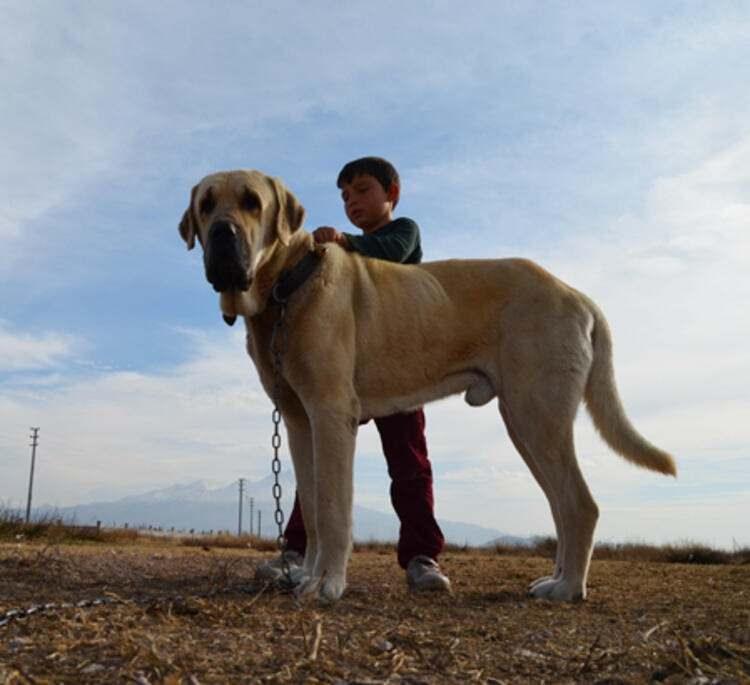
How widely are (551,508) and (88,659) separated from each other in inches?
135

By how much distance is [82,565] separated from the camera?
5805 millimetres

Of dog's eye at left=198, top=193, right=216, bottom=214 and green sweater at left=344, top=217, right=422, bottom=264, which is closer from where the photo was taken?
dog's eye at left=198, top=193, right=216, bottom=214

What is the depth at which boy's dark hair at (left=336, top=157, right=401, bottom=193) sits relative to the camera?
643cm

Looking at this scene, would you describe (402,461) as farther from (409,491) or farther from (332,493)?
(332,493)

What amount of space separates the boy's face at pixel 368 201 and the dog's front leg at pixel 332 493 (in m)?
2.44

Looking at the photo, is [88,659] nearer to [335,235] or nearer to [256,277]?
[256,277]

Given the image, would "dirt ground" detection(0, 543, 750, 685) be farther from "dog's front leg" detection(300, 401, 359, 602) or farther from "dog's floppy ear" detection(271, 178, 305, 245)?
"dog's floppy ear" detection(271, 178, 305, 245)

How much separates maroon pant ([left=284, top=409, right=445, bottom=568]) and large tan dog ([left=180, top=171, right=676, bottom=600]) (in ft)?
2.24

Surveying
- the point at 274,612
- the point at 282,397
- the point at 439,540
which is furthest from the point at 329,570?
the point at 439,540

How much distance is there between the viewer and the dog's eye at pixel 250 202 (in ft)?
15.1

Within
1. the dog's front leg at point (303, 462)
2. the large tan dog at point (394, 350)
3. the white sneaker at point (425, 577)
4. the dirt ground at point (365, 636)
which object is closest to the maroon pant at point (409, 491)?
the white sneaker at point (425, 577)

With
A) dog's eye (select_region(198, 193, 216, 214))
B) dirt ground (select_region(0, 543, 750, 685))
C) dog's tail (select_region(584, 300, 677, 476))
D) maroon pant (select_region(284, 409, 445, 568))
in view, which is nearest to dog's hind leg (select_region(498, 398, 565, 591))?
dirt ground (select_region(0, 543, 750, 685))

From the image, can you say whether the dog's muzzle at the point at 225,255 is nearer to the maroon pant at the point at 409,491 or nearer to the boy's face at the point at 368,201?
the maroon pant at the point at 409,491

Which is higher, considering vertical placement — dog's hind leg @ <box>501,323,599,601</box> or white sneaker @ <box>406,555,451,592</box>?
dog's hind leg @ <box>501,323,599,601</box>
